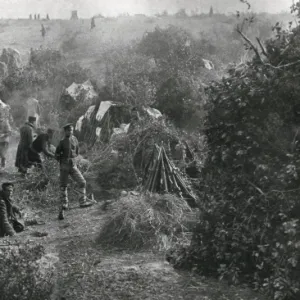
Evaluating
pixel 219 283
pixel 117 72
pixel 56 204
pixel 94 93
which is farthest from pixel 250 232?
pixel 117 72

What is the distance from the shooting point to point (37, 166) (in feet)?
35.3

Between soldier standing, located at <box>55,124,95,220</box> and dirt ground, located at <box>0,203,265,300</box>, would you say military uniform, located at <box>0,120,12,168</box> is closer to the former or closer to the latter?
soldier standing, located at <box>55,124,95,220</box>

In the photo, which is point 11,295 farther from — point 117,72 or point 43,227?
point 117,72

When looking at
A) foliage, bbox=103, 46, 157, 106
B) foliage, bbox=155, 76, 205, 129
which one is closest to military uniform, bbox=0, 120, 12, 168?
foliage, bbox=103, 46, 157, 106

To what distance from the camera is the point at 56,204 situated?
31.7 feet

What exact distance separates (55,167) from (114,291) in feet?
19.1

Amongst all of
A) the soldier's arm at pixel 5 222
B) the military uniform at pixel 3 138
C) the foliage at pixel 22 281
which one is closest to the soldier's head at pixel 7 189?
the soldier's arm at pixel 5 222

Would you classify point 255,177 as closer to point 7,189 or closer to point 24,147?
point 7,189

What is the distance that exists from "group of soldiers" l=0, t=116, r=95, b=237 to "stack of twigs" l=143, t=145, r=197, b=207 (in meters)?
1.40

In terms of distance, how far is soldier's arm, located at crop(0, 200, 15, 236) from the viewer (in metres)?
7.16

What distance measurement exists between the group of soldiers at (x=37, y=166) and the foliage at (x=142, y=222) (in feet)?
A: 5.46

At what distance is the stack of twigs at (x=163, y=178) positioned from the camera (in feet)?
28.9

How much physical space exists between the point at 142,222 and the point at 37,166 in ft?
15.3

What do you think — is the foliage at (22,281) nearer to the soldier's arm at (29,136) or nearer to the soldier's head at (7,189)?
the soldier's head at (7,189)
